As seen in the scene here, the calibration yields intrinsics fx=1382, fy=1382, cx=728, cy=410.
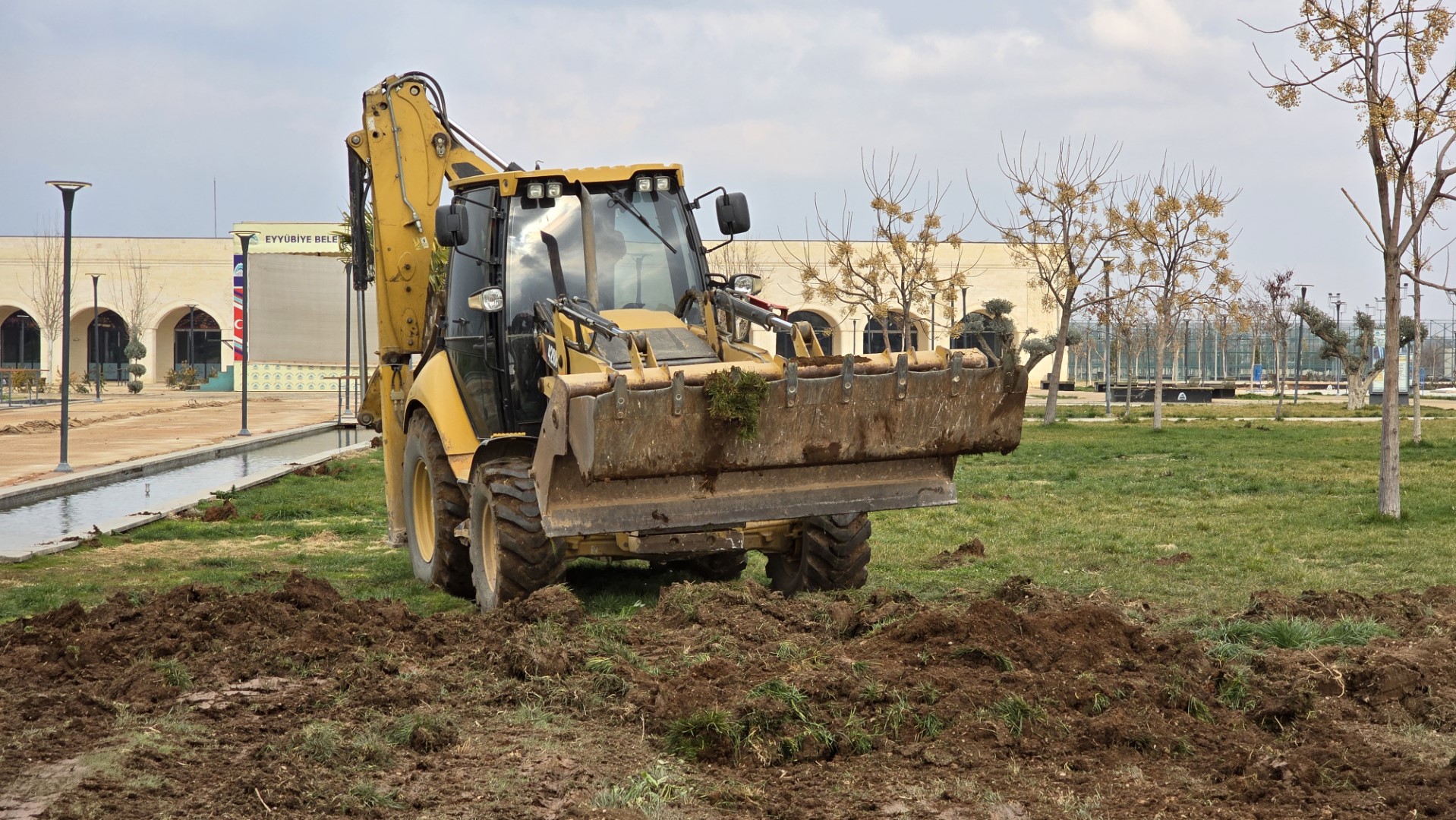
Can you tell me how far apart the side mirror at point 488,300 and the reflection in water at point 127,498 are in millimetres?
5759

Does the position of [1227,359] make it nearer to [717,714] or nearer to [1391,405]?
[1391,405]

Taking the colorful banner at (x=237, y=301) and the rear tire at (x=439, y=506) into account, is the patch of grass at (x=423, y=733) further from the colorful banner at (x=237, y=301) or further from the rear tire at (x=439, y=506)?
the colorful banner at (x=237, y=301)

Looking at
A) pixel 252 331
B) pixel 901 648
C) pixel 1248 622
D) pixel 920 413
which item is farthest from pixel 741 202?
pixel 252 331

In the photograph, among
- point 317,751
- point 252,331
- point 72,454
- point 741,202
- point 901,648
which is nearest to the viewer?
point 317,751

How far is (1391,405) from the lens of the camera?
1314 cm

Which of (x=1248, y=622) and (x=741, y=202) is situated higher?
(x=741, y=202)

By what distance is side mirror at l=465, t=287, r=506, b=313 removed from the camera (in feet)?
28.7

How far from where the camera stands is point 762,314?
834 centimetres

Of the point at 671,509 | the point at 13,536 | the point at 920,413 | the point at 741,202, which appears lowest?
the point at 13,536

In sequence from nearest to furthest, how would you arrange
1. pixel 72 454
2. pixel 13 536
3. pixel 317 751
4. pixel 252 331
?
pixel 317 751
pixel 13 536
pixel 72 454
pixel 252 331

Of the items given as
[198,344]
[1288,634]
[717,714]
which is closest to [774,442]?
[717,714]

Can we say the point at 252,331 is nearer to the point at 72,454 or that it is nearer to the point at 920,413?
the point at 72,454

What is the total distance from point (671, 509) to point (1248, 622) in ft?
10.7

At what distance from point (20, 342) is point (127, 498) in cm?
6250
